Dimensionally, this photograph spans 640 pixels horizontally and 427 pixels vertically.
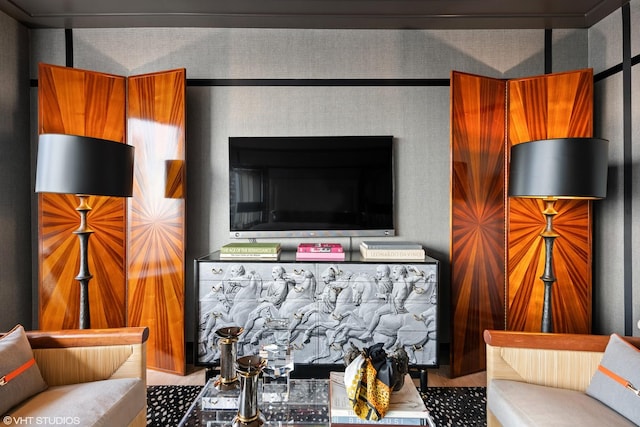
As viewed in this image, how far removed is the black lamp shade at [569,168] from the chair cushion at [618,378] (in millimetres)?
741

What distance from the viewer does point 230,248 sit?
239cm

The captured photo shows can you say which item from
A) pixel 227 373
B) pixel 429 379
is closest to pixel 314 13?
pixel 227 373

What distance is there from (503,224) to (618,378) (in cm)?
131

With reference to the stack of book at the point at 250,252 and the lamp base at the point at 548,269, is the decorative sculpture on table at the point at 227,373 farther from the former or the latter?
the lamp base at the point at 548,269

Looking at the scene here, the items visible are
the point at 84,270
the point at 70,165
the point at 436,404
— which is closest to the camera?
the point at 70,165

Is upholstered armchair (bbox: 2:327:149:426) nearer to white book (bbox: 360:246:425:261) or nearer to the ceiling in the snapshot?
white book (bbox: 360:246:425:261)

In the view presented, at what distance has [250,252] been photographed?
235 centimetres

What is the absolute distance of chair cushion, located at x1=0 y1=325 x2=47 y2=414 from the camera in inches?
50.5

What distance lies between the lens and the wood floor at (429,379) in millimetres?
2361

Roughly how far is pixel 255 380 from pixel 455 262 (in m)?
1.75

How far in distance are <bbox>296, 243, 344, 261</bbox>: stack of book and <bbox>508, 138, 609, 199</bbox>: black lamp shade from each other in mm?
1179

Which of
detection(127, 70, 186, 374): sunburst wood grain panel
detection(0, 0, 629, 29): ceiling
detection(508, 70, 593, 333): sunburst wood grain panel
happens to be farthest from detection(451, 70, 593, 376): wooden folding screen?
detection(127, 70, 186, 374): sunburst wood grain panel
